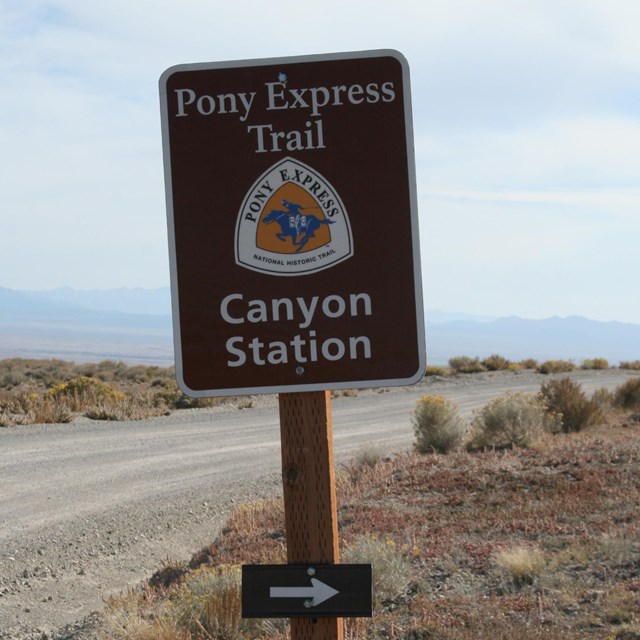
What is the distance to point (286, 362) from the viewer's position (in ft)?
10.7

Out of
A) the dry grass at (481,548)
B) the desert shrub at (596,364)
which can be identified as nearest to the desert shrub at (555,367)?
the desert shrub at (596,364)

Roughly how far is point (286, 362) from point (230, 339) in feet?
0.69

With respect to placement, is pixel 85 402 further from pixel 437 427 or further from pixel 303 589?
pixel 303 589

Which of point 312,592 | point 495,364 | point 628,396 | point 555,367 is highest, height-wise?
point 312,592

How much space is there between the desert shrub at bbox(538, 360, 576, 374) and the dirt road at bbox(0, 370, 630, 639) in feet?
71.4

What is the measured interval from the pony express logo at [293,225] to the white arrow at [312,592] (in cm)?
107

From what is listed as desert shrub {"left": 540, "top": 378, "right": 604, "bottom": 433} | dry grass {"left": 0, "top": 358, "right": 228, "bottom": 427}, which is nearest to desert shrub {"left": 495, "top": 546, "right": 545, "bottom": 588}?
desert shrub {"left": 540, "top": 378, "right": 604, "bottom": 433}

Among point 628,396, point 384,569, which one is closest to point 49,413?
point 628,396

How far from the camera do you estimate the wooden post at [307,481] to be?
3.30m

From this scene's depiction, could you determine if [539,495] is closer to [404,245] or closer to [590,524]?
[590,524]

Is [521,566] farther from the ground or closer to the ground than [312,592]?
closer to the ground

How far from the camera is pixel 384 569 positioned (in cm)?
606

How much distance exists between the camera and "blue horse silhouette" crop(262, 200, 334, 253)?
3236 mm

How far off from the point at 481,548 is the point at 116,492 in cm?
702
